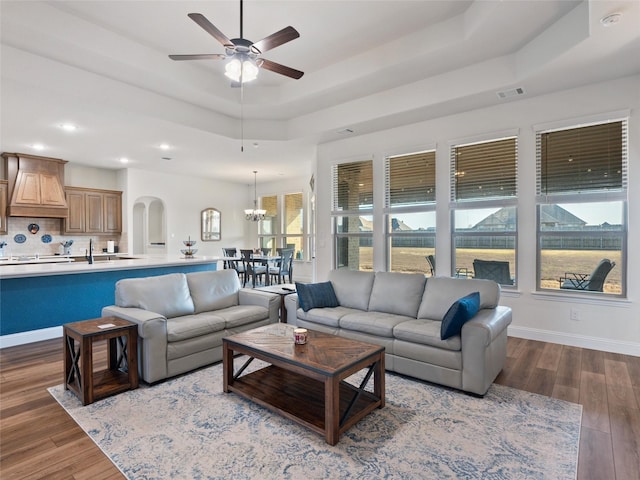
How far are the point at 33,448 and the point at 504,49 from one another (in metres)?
5.23

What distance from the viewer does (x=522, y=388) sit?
2.91 metres

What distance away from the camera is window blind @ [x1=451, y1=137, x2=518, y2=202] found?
446 centimetres

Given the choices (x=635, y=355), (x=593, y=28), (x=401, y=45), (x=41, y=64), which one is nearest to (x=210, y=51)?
(x=41, y=64)

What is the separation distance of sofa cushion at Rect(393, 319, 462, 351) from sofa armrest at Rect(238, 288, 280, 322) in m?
1.51

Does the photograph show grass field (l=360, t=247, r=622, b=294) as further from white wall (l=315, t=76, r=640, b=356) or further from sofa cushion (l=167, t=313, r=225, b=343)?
sofa cushion (l=167, t=313, r=225, b=343)

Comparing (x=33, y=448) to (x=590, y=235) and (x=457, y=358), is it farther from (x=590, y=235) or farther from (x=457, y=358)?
(x=590, y=235)

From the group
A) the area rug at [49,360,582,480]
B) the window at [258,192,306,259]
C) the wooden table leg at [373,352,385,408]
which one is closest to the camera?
the area rug at [49,360,582,480]

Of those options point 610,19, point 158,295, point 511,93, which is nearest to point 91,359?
point 158,295

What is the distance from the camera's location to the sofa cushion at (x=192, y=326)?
10.0ft

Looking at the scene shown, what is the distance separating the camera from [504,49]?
3680 mm

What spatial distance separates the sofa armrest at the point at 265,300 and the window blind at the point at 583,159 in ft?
11.4

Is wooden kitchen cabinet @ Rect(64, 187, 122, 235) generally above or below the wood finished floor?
above

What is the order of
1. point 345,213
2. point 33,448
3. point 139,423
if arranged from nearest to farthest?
1. point 33,448
2. point 139,423
3. point 345,213

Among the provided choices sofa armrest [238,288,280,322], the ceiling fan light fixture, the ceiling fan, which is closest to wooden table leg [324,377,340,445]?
sofa armrest [238,288,280,322]
